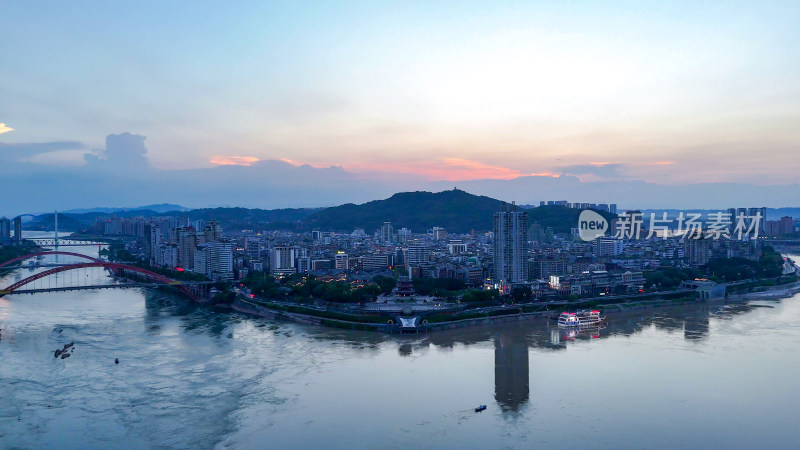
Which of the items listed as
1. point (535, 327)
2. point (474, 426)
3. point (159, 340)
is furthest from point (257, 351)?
point (535, 327)

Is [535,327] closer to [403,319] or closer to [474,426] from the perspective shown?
[403,319]

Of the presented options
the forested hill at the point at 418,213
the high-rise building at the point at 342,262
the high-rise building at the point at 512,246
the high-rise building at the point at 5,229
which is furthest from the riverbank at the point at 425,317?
the high-rise building at the point at 5,229

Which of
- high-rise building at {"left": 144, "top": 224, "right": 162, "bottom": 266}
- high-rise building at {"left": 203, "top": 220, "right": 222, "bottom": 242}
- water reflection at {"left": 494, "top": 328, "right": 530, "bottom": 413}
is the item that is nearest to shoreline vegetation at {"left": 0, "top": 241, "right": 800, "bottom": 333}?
water reflection at {"left": 494, "top": 328, "right": 530, "bottom": 413}

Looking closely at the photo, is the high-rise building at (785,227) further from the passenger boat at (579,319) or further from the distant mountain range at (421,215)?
the passenger boat at (579,319)

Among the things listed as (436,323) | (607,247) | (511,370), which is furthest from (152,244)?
(511,370)

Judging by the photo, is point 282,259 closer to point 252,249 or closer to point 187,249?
point 187,249

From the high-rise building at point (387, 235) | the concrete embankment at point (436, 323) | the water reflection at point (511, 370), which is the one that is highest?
the high-rise building at point (387, 235)
